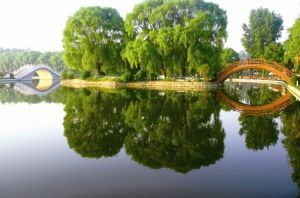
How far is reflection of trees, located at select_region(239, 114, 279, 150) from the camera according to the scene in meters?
12.1

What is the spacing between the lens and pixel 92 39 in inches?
1916

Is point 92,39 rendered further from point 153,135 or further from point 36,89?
point 153,135

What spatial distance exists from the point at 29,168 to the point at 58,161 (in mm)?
844

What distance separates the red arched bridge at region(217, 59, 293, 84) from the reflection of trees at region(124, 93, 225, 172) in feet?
60.9

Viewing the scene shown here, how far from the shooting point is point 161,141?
12.2 m

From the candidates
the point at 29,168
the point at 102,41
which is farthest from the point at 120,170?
the point at 102,41

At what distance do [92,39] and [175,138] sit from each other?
124 feet

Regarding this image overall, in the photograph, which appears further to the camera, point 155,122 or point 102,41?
point 102,41

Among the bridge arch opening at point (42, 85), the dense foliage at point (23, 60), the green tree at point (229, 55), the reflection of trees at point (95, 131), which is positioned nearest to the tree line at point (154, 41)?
the bridge arch opening at point (42, 85)

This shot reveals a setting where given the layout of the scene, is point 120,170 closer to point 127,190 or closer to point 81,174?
point 81,174

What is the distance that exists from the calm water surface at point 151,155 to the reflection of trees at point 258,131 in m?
0.03

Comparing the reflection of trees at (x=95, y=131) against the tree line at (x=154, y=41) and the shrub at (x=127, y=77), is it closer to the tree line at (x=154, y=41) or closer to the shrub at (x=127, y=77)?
the tree line at (x=154, y=41)

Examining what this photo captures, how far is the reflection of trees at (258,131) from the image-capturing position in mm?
12125

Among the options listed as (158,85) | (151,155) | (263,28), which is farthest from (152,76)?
(151,155)
